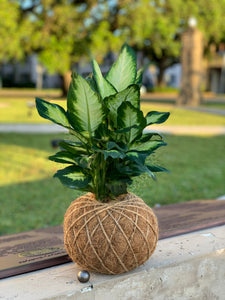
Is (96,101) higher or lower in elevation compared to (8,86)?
higher

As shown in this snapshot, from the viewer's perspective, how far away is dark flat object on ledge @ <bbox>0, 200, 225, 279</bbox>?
6.43 feet

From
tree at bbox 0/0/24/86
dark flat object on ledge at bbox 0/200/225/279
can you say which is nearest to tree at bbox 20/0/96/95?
tree at bbox 0/0/24/86

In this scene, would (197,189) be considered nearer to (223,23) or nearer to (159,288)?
(159,288)

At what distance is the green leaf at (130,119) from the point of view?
1.69m

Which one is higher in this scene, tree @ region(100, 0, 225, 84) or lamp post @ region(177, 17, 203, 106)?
tree @ region(100, 0, 225, 84)

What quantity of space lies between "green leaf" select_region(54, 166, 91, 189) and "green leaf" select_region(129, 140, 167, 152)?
253 mm

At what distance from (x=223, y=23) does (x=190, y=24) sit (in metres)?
3.88

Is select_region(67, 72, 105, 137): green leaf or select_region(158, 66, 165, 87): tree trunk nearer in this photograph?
select_region(67, 72, 105, 137): green leaf

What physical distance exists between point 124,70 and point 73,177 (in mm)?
564

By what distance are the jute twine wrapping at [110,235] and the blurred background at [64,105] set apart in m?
0.21

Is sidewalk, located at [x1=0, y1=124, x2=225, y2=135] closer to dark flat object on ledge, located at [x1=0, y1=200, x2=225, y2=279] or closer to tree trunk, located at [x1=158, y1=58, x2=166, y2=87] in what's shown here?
dark flat object on ledge, located at [x1=0, y1=200, x2=225, y2=279]

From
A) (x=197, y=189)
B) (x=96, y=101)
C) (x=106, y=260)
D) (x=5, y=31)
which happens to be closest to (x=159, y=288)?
(x=106, y=260)

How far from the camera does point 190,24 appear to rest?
19.3 m

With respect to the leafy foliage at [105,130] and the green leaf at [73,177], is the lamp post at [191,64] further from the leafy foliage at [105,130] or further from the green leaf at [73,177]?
the green leaf at [73,177]
